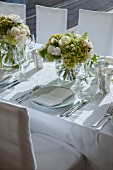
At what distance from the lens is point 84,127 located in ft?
4.81

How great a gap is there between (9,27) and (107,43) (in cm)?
99

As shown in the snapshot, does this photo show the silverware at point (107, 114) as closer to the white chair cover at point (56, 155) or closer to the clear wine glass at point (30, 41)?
the white chair cover at point (56, 155)

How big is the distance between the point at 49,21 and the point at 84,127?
1616 mm

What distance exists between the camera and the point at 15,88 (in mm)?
1845

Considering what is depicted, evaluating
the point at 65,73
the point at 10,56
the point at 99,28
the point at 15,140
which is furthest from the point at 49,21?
the point at 15,140

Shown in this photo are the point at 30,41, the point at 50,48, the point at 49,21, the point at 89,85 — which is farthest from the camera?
the point at 49,21

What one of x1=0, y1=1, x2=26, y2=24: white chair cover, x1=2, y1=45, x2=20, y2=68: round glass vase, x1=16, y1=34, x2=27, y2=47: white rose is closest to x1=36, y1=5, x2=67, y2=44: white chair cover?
x1=0, y1=1, x2=26, y2=24: white chair cover

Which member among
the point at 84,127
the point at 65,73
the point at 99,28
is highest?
the point at 99,28

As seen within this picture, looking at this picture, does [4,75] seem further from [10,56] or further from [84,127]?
[84,127]

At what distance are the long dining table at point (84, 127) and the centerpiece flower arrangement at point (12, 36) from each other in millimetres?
321

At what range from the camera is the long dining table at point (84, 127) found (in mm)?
1472

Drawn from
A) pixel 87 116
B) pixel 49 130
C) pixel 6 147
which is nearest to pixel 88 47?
pixel 87 116

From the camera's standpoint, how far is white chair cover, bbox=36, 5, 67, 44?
9.08ft

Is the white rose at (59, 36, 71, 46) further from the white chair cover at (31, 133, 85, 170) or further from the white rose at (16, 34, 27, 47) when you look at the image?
the white chair cover at (31, 133, 85, 170)
